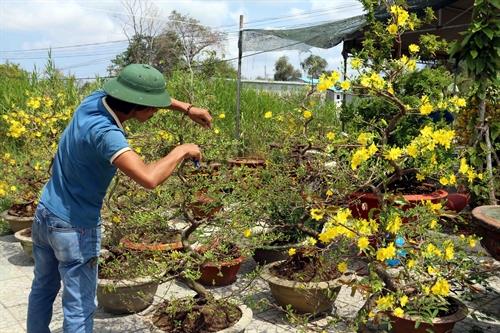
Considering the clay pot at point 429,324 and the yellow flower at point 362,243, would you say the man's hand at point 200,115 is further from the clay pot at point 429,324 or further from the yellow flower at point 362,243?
the clay pot at point 429,324

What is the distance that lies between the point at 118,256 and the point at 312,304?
1.37 metres

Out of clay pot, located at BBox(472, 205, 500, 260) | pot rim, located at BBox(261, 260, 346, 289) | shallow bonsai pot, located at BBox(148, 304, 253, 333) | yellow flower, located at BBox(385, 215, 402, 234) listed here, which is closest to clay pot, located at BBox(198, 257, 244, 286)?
pot rim, located at BBox(261, 260, 346, 289)

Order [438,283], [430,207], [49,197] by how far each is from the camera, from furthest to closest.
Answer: [430,207]
[49,197]
[438,283]

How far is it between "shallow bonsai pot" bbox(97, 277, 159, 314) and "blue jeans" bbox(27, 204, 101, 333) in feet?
2.00

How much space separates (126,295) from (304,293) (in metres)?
1.17

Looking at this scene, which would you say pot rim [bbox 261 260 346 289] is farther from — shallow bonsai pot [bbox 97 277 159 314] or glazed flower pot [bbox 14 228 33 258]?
glazed flower pot [bbox 14 228 33 258]

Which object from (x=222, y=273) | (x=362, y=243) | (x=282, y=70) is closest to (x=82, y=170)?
(x=362, y=243)

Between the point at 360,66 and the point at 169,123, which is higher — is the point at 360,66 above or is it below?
above

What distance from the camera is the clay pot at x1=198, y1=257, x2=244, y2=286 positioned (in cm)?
384

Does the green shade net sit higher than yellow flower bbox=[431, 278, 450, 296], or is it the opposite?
the green shade net

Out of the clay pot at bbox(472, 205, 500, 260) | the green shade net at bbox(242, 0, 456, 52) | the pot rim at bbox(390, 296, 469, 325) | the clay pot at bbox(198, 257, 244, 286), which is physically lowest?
the clay pot at bbox(198, 257, 244, 286)

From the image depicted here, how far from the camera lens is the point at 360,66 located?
2.94 meters

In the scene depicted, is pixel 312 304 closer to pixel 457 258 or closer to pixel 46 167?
pixel 457 258

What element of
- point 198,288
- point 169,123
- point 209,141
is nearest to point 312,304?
point 198,288
